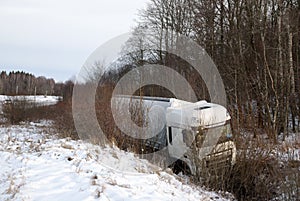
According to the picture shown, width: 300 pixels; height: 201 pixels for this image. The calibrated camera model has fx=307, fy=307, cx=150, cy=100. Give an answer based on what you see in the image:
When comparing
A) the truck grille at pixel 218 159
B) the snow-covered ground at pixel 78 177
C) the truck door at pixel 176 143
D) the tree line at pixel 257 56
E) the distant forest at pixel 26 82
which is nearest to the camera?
the snow-covered ground at pixel 78 177

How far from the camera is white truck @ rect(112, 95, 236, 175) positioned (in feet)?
27.2

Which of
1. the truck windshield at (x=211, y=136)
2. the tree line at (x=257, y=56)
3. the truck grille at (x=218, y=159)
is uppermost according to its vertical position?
the tree line at (x=257, y=56)

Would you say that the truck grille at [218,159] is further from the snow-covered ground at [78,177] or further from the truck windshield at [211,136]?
the snow-covered ground at [78,177]

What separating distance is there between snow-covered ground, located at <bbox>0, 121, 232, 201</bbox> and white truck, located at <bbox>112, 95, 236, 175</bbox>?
913 millimetres

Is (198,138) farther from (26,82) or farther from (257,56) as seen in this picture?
(26,82)

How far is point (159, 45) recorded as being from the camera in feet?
93.8

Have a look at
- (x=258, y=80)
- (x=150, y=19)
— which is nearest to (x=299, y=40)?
(x=258, y=80)

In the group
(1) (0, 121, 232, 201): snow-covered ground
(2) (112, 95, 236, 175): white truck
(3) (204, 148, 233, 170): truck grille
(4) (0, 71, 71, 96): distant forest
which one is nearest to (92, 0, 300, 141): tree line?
(2) (112, 95, 236, 175): white truck

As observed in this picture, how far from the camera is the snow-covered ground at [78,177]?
5.12m

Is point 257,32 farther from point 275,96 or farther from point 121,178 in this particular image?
point 121,178

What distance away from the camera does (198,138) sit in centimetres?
830

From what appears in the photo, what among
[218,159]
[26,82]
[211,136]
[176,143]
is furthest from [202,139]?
[26,82]

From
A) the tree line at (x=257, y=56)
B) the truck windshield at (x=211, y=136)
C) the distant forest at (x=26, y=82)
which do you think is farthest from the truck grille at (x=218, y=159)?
the distant forest at (x=26, y=82)

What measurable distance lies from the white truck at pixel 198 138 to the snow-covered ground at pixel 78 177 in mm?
913
